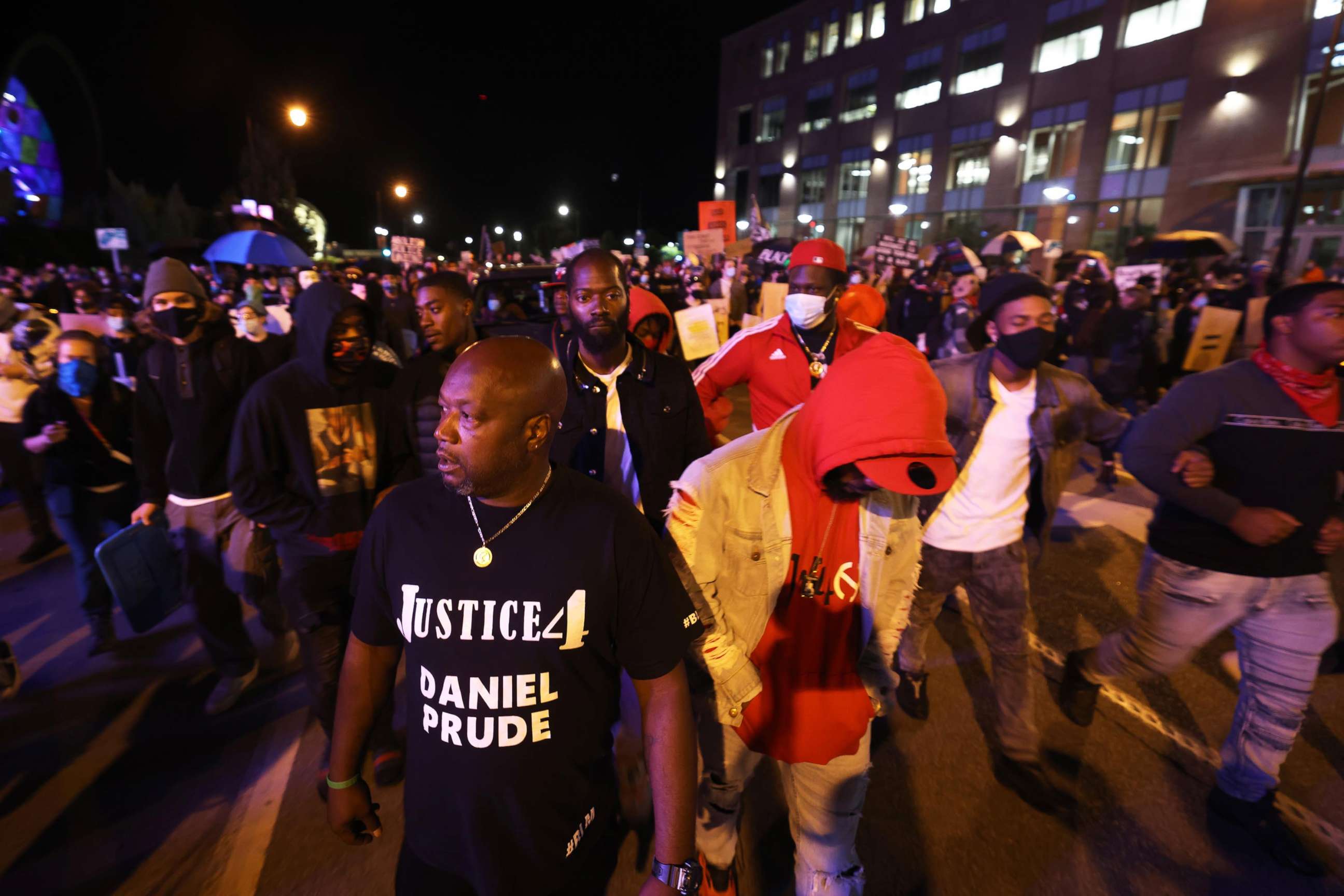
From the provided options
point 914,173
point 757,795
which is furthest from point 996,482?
point 914,173

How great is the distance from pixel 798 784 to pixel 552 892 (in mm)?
911

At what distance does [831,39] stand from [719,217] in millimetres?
42906

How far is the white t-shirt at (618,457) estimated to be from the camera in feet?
10.7

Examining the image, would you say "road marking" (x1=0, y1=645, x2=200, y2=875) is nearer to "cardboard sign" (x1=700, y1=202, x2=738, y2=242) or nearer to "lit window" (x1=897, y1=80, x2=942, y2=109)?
"cardboard sign" (x1=700, y1=202, x2=738, y2=242)

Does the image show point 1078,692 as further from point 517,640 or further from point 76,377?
point 76,377

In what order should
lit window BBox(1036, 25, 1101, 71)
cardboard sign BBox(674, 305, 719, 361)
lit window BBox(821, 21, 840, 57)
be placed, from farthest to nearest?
lit window BBox(821, 21, 840, 57), lit window BBox(1036, 25, 1101, 71), cardboard sign BBox(674, 305, 719, 361)

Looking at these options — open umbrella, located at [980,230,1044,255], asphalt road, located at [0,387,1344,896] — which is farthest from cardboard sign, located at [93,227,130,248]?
open umbrella, located at [980,230,1044,255]

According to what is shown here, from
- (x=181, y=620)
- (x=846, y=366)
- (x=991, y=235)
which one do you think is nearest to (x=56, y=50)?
(x=991, y=235)

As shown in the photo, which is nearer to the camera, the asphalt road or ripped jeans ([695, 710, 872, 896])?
ripped jeans ([695, 710, 872, 896])

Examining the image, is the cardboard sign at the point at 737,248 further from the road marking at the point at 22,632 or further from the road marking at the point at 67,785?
the road marking at the point at 67,785

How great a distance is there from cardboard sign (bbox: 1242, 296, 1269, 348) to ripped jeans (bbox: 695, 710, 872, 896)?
10.1 meters

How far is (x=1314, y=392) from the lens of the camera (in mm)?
2754

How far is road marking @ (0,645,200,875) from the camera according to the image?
293 cm

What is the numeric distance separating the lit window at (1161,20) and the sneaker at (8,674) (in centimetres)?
4158
